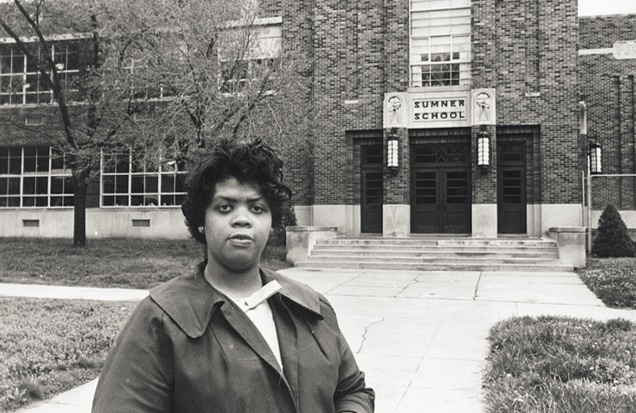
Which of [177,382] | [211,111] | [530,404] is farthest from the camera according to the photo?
[211,111]

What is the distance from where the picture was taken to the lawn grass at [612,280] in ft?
33.3

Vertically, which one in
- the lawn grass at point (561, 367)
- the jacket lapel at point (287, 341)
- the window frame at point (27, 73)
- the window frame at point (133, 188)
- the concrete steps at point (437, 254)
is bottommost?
the lawn grass at point (561, 367)

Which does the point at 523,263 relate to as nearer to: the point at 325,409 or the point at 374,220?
the point at 374,220

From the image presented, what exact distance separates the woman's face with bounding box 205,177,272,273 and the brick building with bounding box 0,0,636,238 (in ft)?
59.6

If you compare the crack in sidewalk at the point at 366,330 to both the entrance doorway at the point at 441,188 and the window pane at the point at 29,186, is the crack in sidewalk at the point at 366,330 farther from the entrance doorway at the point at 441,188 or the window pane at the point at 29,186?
the window pane at the point at 29,186

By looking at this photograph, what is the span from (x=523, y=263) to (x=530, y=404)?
12379 millimetres

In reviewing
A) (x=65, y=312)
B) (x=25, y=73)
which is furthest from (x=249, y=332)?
(x=25, y=73)

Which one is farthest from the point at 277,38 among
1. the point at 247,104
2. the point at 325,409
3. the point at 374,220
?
the point at 325,409

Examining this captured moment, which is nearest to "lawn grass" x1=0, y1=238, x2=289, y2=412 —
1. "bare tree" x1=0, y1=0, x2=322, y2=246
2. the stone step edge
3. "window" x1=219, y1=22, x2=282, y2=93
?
the stone step edge

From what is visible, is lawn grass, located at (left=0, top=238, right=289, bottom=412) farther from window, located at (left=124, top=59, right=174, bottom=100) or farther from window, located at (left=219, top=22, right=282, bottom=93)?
window, located at (left=219, top=22, right=282, bottom=93)

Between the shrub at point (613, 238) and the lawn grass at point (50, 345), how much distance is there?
14.5m

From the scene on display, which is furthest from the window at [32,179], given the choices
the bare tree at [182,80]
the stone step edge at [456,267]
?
the stone step edge at [456,267]

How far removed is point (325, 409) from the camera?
200cm

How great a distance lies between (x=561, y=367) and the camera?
5.24 m
